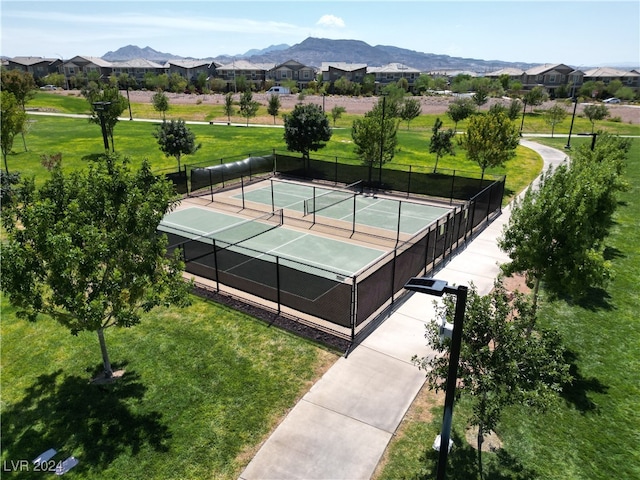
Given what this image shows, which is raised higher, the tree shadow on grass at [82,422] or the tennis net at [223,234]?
the tennis net at [223,234]

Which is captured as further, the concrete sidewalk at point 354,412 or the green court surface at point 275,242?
the green court surface at point 275,242

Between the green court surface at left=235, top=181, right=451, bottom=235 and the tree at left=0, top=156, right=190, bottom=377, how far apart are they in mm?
13049

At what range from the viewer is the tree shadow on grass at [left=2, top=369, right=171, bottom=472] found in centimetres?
888

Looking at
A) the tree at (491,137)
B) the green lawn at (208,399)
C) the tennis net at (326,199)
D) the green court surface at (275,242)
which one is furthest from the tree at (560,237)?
the tree at (491,137)

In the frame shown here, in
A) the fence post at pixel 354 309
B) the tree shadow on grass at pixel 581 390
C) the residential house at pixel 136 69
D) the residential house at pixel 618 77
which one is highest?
the residential house at pixel 136 69

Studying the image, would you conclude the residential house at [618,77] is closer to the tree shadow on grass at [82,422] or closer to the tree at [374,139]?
the tree at [374,139]

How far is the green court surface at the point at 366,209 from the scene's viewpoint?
79.0 ft

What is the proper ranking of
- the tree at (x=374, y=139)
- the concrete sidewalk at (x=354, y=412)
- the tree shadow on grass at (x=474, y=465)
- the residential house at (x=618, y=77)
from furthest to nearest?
the residential house at (x=618, y=77) → the tree at (x=374, y=139) → the concrete sidewalk at (x=354, y=412) → the tree shadow on grass at (x=474, y=465)

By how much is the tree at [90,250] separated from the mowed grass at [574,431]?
251 inches

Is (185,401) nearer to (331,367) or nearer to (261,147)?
(331,367)

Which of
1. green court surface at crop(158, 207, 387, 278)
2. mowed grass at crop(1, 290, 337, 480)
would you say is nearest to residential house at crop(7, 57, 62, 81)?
green court surface at crop(158, 207, 387, 278)

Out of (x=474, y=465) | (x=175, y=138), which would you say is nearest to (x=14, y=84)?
A: (x=175, y=138)

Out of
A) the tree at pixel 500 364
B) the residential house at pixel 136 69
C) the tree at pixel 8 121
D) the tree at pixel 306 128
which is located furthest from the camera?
the residential house at pixel 136 69

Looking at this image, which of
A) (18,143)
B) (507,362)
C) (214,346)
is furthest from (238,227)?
(18,143)
